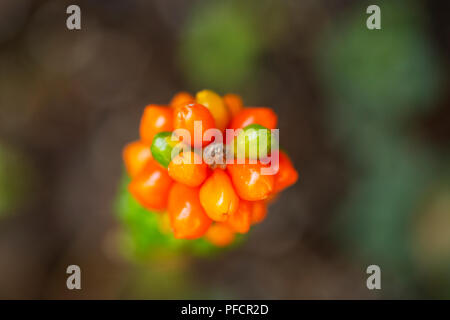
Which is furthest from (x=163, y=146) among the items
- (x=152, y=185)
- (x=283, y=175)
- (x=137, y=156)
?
(x=283, y=175)

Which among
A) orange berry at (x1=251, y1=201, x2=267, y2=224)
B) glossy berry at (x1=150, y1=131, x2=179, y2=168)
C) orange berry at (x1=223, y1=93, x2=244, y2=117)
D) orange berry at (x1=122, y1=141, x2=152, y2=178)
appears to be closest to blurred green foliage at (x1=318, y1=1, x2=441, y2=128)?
orange berry at (x1=223, y1=93, x2=244, y2=117)

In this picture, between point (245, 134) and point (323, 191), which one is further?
point (323, 191)

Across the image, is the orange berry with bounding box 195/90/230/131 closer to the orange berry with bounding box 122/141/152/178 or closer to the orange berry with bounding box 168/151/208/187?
the orange berry with bounding box 168/151/208/187

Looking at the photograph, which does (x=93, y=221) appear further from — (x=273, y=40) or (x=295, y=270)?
(x=273, y=40)

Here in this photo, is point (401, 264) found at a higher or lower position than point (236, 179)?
lower

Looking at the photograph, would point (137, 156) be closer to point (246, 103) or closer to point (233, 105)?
point (233, 105)

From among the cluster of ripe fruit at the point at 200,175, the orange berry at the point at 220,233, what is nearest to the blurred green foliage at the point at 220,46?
the cluster of ripe fruit at the point at 200,175
